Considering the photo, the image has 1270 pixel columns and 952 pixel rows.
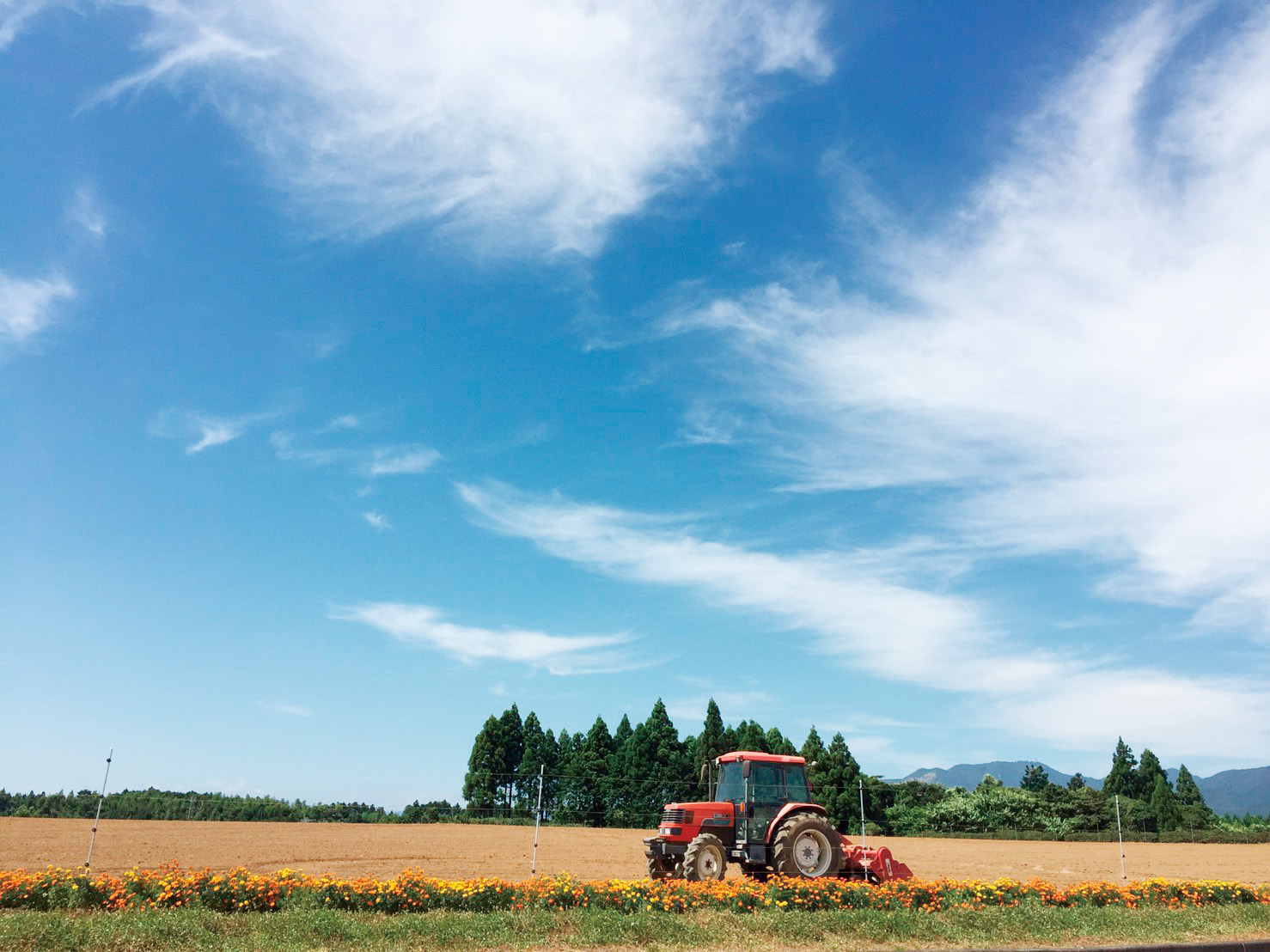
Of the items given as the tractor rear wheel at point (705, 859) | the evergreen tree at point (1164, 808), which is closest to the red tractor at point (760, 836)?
the tractor rear wheel at point (705, 859)

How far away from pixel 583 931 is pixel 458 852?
1058 inches

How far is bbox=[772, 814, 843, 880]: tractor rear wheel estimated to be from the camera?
16.7 meters

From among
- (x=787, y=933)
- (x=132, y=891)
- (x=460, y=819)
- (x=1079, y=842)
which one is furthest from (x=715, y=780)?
(x=1079, y=842)

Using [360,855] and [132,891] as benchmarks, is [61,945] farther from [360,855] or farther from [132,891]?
[360,855]

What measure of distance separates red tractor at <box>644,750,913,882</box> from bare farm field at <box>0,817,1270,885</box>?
3622mm

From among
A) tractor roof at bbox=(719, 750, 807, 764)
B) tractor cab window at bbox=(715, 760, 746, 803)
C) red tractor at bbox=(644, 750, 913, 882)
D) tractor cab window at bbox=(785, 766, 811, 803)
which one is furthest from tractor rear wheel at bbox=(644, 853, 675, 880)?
tractor cab window at bbox=(785, 766, 811, 803)

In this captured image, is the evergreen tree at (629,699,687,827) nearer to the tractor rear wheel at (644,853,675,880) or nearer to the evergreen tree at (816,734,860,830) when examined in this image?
the evergreen tree at (816,734,860,830)

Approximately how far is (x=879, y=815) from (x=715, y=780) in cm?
5781

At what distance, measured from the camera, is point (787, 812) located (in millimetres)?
17609

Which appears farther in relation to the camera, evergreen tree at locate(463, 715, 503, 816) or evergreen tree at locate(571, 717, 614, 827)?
evergreen tree at locate(463, 715, 503, 816)

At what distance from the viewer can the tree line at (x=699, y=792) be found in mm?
65125

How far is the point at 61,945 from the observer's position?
31.5 ft

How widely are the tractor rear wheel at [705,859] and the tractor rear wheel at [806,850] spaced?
3.71 ft

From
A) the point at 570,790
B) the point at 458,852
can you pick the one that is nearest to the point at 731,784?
the point at 458,852
